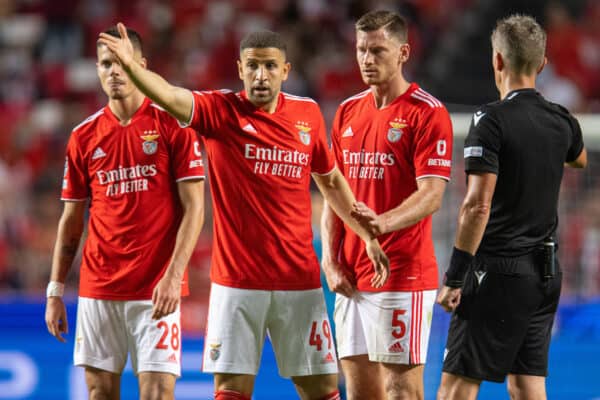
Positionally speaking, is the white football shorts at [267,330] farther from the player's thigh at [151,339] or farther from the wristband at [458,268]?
the wristband at [458,268]

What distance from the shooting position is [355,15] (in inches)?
533

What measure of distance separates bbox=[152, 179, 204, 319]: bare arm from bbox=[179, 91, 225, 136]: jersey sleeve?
44cm

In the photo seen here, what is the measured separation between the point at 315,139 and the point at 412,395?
1.40 metres

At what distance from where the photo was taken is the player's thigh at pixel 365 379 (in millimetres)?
5430

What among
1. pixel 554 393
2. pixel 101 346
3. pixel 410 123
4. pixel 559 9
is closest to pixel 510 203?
pixel 410 123

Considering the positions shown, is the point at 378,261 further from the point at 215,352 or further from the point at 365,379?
the point at 215,352

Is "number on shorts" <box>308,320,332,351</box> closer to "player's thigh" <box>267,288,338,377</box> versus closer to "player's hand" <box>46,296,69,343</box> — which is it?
"player's thigh" <box>267,288,338,377</box>

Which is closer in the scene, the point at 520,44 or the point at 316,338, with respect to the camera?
the point at 520,44

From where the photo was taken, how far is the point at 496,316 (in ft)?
16.5

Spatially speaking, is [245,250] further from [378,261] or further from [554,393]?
[554,393]

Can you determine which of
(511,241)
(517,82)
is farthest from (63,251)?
(517,82)

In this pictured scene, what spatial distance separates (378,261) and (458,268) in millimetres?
483

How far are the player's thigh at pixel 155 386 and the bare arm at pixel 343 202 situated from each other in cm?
119

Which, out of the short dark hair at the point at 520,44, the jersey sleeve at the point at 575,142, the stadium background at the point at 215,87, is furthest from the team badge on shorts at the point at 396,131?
the stadium background at the point at 215,87
